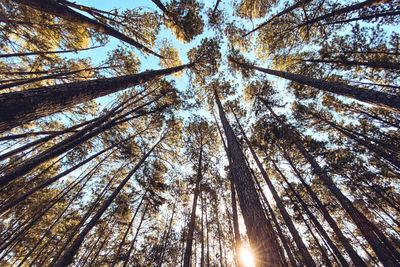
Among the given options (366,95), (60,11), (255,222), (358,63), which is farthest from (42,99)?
(358,63)

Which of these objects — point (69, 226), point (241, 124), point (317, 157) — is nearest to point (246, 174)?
point (241, 124)

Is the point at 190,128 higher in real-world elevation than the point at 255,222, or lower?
higher

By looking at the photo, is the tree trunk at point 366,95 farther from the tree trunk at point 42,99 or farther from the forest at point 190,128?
the tree trunk at point 42,99

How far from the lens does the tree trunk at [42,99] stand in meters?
1.88

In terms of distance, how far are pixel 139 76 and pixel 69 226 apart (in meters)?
13.1

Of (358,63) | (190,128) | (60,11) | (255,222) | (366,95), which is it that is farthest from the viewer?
(190,128)

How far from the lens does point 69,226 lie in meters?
10.2

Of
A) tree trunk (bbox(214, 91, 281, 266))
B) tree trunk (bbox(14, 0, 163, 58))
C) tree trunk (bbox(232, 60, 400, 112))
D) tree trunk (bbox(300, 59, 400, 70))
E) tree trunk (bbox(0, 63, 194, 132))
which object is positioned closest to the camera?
tree trunk (bbox(214, 91, 281, 266))

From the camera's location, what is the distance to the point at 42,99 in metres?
2.19

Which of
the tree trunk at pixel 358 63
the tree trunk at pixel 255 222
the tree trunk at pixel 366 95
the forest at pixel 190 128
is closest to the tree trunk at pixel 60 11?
the forest at pixel 190 128

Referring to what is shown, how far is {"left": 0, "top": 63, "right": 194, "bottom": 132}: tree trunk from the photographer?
1.88 meters

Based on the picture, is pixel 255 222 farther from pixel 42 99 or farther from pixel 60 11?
pixel 60 11

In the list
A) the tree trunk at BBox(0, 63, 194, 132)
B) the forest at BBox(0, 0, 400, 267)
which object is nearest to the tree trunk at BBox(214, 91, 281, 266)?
the forest at BBox(0, 0, 400, 267)

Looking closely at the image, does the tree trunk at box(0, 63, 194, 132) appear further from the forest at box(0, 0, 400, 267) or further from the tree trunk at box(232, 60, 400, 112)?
the tree trunk at box(232, 60, 400, 112)
